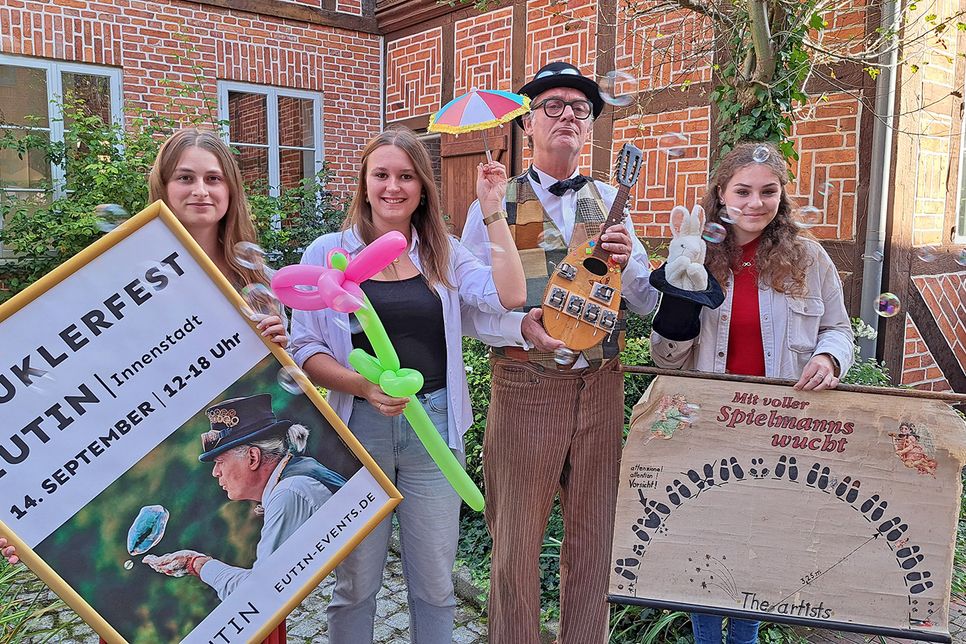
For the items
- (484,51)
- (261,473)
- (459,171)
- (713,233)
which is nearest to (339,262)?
(261,473)

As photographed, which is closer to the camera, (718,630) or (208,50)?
(718,630)

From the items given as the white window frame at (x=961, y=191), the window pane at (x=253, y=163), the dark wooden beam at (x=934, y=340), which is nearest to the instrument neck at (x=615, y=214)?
the dark wooden beam at (x=934, y=340)

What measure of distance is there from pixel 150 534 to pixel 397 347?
0.75 metres

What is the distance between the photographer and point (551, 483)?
2.18 meters

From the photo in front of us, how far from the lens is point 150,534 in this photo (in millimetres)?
1604

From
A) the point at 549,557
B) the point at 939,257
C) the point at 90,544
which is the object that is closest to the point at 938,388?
the point at 939,257

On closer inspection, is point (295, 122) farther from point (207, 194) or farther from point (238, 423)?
point (238, 423)

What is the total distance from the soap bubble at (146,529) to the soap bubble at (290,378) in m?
0.38

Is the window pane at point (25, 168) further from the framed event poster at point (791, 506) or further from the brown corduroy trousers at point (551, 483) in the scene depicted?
the framed event poster at point (791, 506)

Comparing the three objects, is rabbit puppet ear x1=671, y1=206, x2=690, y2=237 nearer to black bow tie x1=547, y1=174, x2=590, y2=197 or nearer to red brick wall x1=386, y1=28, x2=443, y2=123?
black bow tie x1=547, y1=174, x2=590, y2=197

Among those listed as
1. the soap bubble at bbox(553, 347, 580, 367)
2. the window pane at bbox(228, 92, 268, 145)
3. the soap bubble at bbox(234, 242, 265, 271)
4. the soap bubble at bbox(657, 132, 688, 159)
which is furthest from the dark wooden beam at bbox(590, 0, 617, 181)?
the soap bubble at bbox(234, 242, 265, 271)

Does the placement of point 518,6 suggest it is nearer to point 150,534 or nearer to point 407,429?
point 407,429

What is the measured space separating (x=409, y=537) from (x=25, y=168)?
22.3 ft

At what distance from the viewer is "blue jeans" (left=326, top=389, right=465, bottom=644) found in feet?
6.55
